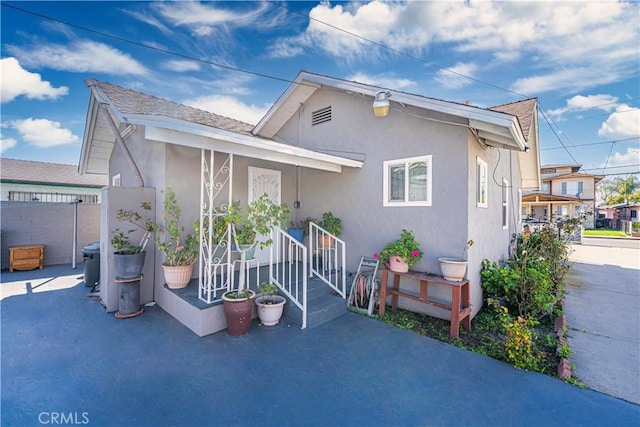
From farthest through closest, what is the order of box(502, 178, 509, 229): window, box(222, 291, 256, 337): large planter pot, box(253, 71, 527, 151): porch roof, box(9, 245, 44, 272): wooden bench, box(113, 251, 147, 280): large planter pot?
box(9, 245, 44, 272): wooden bench
box(502, 178, 509, 229): window
box(113, 251, 147, 280): large planter pot
box(253, 71, 527, 151): porch roof
box(222, 291, 256, 337): large planter pot

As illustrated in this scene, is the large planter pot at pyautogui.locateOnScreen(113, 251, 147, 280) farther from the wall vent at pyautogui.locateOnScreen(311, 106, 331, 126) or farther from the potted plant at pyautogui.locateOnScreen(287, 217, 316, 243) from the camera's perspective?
the wall vent at pyautogui.locateOnScreen(311, 106, 331, 126)

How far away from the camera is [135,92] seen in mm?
7078

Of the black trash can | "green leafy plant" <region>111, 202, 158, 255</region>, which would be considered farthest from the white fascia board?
the black trash can

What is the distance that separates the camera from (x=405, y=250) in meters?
4.71

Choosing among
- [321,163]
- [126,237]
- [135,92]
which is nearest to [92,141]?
[135,92]

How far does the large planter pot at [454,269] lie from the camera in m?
4.33

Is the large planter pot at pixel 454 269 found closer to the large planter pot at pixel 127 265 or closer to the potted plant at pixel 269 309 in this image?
the potted plant at pixel 269 309

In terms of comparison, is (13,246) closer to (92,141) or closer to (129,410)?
(92,141)

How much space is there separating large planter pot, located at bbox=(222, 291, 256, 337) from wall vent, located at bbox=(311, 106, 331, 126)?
4.58m

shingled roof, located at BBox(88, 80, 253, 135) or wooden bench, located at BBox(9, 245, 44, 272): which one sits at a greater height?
shingled roof, located at BBox(88, 80, 253, 135)

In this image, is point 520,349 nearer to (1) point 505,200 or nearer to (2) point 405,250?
(2) point 405,250

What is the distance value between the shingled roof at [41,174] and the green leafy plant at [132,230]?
31.2ft

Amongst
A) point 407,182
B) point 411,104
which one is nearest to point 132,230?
point 407,182

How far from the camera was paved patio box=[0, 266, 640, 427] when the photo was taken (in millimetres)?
2490
